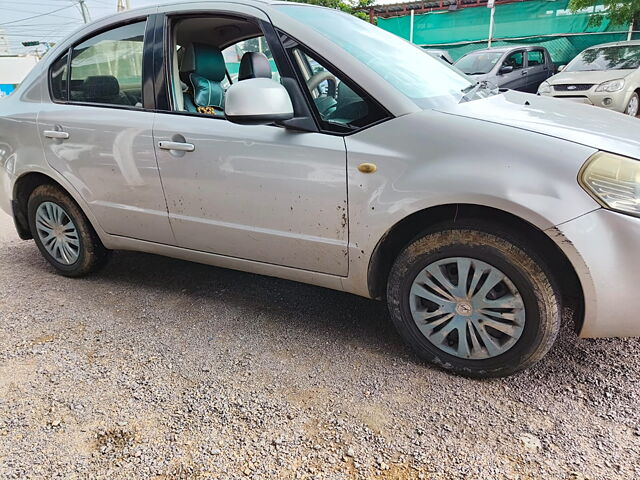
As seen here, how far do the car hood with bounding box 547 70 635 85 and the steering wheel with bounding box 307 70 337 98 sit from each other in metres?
8.01

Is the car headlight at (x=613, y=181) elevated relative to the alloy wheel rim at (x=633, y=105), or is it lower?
elevated

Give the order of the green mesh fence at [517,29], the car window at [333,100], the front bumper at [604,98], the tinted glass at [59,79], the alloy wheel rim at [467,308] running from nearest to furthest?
the alloy wheel rim at [467,308] < the car window at [333,100] < the tinted glass at [59,79] < the front bumper at [604,98] < the green mesh fence at [517,29]

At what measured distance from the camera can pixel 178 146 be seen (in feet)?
8.45

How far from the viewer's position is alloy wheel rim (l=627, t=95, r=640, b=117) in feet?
28.0

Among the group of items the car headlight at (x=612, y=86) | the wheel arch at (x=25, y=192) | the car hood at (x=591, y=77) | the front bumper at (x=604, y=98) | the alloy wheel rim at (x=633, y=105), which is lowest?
the alloy wheel rim at (x=633, y=105)

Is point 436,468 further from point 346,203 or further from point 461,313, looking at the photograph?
point 346,203

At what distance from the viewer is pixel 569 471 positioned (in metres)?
1.70

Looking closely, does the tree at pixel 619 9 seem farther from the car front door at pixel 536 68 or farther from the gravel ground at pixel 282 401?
the gravel ground at pixel 282 401

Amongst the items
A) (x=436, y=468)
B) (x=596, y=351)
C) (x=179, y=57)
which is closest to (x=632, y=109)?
(x=596, y=351)

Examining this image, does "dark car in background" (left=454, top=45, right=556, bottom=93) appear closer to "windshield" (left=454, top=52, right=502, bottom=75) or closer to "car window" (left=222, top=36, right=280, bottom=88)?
"windshield" (left=454, top=52, right=502, bottom=75)

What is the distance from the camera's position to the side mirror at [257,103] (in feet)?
7.11

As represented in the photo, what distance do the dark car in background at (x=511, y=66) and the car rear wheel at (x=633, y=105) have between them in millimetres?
2483

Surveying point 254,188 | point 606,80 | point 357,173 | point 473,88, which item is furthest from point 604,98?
point 254,188

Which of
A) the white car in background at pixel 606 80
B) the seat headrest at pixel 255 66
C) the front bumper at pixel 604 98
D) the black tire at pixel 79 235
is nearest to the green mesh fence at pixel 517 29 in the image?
the white car in background at pixel 606 80
